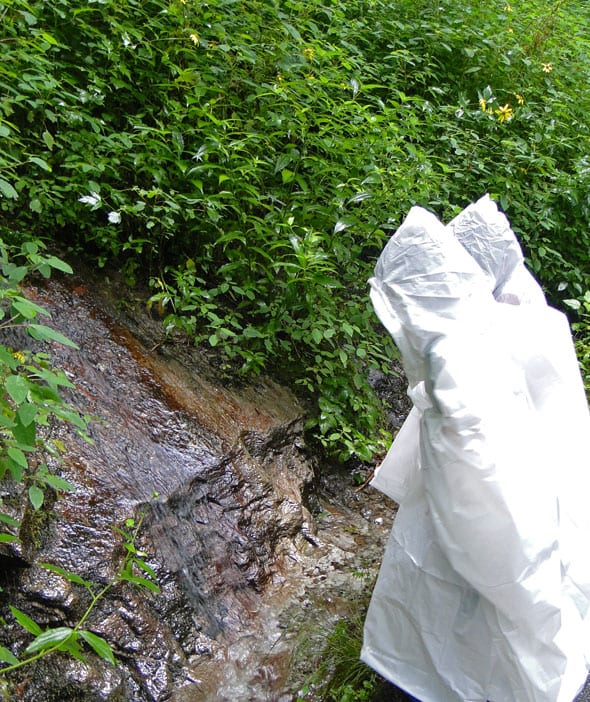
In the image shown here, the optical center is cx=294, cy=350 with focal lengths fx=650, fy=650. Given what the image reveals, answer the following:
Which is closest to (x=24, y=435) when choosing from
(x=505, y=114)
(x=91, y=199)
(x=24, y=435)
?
(x=24, y=435)

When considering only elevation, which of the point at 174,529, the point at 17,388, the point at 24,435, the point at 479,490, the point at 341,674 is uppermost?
the point at 17,388

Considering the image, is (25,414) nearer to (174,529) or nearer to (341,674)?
(174,529)

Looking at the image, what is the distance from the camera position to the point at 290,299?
3.54 m

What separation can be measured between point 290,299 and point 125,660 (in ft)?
6.49

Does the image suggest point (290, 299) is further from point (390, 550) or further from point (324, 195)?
point (390, 550)

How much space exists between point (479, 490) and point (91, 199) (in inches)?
92.6

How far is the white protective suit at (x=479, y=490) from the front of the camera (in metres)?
1.74

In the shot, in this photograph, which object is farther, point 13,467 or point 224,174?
point 224,174

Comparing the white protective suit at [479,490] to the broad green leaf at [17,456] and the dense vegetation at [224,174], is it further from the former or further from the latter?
the dense vegetation at [224,174]

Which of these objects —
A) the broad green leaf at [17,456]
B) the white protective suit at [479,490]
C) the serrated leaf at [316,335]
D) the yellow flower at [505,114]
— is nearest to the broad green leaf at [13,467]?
the broad green leaf at [17,456]

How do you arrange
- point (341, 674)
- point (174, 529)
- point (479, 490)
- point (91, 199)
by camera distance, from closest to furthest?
point (479, 490) → point (341, 674) → point (174, 529) → point (91, 199)

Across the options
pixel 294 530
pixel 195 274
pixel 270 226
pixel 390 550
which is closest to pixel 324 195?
pixel 270 226

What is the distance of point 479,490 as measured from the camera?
1744 mm

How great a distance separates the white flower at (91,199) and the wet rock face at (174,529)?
1.55ft
